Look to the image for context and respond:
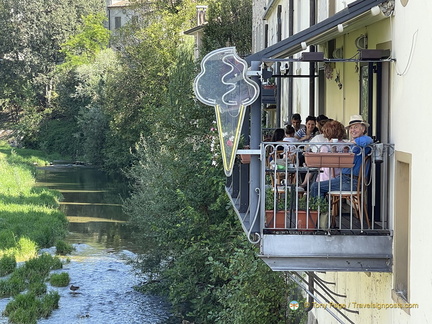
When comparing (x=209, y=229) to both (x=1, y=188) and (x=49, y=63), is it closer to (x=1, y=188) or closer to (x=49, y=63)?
(x=1, y=188)

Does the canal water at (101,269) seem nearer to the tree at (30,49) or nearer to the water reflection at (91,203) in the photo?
the water reflection at (91,203)

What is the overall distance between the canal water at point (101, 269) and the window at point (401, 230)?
1276cm

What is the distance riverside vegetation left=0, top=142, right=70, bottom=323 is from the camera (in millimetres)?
19828

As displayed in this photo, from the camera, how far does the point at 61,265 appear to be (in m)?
24.5

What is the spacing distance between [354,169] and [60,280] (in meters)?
16.1

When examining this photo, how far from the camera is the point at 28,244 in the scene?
26.3 metres

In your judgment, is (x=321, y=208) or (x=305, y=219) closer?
(x=305, y=219)

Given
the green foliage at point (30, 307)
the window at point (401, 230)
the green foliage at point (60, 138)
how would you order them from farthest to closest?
the green foliage at point (60, 138) < the green foliage at point (30, 307) < the window at point (401, 230)

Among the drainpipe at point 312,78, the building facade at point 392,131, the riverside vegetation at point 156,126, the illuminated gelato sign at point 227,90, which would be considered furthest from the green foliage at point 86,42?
the illuminated gelato sign at point 227,90

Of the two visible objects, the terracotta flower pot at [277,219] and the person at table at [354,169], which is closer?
the person at table at [354,169]

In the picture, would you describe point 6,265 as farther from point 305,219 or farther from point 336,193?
point 336,193

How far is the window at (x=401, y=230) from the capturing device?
7.22 m

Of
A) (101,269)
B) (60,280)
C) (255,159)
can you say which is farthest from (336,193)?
(101,269)

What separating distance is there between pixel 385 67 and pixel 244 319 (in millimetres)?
6686
